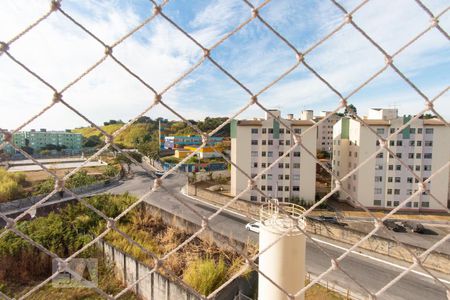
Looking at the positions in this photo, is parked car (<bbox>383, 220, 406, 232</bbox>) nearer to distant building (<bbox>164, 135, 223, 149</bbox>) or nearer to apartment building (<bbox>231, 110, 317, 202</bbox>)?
apartment building (<bbox>231, 110, 317, 202</bbox>)

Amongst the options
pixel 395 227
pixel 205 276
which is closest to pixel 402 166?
pixel 395 227

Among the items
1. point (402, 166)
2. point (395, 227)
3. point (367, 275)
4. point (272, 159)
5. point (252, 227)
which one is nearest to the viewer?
point (367, 275)

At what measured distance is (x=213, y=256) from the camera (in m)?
3.71

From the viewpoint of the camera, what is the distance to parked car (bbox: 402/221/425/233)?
24.0ft

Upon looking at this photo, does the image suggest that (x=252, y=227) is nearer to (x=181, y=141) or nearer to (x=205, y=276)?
(x=205, y=276)

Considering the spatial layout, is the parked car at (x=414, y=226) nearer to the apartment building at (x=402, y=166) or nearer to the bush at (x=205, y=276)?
the apartment building at (x=402, y=166)

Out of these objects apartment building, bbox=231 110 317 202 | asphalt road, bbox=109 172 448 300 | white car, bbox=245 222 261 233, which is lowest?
asphalt road, bbox=109 172 448 300

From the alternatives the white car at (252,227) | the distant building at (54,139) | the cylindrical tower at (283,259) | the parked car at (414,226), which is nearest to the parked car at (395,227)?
the parked car at (414,226)

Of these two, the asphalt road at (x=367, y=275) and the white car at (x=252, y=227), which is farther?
the white car at (x=252, y=227)

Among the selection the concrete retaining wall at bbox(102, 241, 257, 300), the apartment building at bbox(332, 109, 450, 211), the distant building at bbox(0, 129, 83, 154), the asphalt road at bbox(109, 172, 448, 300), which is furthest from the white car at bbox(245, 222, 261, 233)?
the distant building at bbox(0, 129, 83, 154)

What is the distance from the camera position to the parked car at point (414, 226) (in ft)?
24.0

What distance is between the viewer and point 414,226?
743cm

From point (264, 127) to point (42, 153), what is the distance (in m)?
14.9

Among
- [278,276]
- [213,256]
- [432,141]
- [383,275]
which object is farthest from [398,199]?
[278,276]
